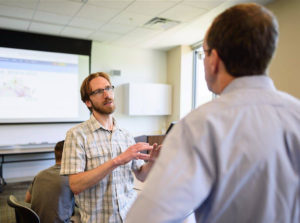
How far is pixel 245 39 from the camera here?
544 millimetres

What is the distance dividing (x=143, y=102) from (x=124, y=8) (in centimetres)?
245

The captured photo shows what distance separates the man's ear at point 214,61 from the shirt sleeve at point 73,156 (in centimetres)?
97

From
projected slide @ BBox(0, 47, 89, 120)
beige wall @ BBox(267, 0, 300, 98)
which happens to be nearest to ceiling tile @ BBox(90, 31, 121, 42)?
projected slide @ BBox(0, 47, 89, 120)

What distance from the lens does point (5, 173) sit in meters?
4.68

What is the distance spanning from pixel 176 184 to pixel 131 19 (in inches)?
152

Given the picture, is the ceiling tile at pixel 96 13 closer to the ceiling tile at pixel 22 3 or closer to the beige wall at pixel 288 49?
the ceiling tile at pixel 22 3

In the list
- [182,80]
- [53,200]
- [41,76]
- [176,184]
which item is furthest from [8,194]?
[176,184]

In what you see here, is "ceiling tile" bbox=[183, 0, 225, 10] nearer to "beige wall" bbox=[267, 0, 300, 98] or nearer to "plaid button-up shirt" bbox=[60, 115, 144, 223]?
"beige wall" bbox=[267, 0, 300, 98]

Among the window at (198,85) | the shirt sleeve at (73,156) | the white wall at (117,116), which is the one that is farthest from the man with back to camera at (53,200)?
the window at (198,85)

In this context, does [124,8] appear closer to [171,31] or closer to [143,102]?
[171,31]

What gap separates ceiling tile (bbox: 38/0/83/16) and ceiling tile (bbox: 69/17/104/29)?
0.26 m

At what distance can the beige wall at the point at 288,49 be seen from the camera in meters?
3.16

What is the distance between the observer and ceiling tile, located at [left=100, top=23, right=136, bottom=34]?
424 centimetres

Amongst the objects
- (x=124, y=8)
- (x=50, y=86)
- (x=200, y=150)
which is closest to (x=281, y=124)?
(x=200, y=150)
